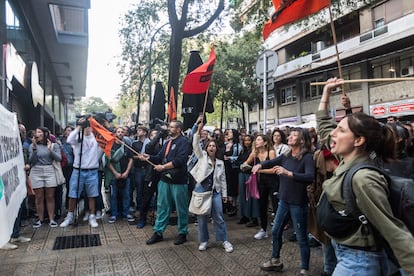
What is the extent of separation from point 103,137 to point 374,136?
5326 mm

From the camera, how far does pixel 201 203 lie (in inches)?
218

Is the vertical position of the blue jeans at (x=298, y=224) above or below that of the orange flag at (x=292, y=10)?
below

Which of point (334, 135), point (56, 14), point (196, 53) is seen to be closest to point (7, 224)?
point (334, 135)

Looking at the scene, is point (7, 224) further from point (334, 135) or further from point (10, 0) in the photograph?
point (10, 0)

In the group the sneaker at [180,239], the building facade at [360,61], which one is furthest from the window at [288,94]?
the sneaker at [180,239]

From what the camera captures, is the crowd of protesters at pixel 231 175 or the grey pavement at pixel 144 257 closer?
the crowd of protesters at pixel 231 175

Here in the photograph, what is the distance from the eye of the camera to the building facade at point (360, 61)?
20.6 metres

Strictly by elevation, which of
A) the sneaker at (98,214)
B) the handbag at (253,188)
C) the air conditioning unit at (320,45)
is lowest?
the sneaker at (98,214)

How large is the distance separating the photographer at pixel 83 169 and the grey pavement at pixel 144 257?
78cm

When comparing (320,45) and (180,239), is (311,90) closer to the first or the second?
(320,45)

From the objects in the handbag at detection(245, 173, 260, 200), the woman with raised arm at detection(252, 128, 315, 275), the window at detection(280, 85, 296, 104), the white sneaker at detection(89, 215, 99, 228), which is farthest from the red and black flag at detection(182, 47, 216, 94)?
the window at detection(280, 85, 296, 104)

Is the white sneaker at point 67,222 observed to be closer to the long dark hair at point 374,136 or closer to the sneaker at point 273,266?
the sneaker at point 273,266

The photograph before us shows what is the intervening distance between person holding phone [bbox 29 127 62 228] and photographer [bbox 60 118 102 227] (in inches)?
12.8

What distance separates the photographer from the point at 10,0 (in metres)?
10.9
